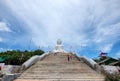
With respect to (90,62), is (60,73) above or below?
below

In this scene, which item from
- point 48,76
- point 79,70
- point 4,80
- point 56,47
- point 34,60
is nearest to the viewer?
point 4,80

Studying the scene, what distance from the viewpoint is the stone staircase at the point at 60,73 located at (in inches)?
600

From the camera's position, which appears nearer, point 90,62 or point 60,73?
point 60,73

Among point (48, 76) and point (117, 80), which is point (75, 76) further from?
point (117, 80)

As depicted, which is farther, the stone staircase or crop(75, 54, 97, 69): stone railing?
crop(75, 54, 97, 69): stone railing

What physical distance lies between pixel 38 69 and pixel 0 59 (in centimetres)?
1436

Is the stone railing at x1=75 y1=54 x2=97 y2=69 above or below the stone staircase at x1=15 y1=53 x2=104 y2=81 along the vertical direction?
above

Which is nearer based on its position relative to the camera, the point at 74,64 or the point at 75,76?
the point at 75,76

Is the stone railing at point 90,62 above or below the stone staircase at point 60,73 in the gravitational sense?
above

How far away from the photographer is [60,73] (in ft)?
54.9

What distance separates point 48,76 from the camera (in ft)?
51.9

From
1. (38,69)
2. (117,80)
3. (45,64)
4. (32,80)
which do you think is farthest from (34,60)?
(117,80)

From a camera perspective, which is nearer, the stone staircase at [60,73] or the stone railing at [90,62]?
the stone staircase at [60,73]

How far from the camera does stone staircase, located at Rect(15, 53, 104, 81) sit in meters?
15.2
